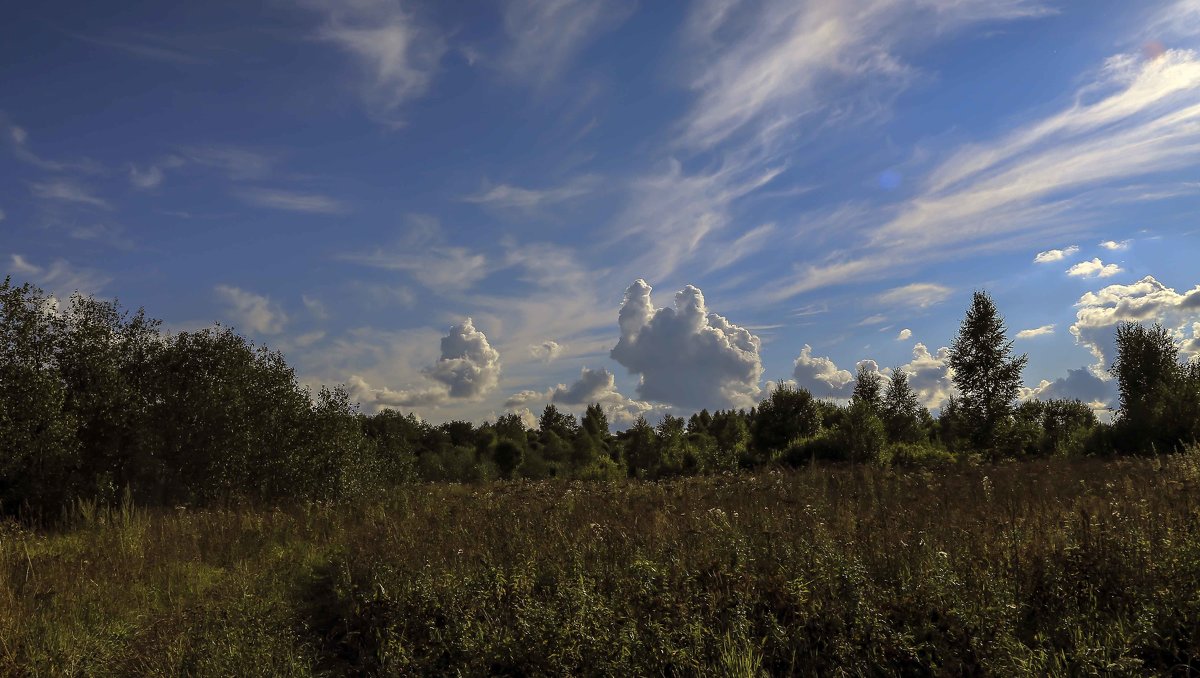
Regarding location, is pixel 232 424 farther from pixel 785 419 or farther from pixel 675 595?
pixel 785 419

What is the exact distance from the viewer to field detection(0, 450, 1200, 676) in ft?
17.9

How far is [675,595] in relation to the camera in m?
6.27

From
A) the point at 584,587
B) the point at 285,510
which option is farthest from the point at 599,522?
the point at 285,510

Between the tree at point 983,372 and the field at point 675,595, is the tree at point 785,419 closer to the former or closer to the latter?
the tree at point 983,372

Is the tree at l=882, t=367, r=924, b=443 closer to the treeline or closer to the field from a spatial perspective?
the treeline

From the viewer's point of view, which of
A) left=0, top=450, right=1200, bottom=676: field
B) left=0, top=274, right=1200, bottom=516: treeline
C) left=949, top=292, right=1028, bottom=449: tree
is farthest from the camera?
left=949, top=292, right=1028, bottom=449: tree

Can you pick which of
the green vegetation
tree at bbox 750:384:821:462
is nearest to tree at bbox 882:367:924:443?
tree at bbox 750:384:821:462

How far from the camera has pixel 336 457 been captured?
22.8m

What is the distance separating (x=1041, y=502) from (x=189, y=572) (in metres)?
11.5

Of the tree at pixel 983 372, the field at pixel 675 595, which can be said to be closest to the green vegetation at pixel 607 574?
the field at pixel 675 595

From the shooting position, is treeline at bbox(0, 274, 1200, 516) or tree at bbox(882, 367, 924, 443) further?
tree at bbox(882, 367, 924, 443)

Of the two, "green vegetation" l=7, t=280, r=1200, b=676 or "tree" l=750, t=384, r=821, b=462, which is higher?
"tree" l=750, t=384, r=821, b=462

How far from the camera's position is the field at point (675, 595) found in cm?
546

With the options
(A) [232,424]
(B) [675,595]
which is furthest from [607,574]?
(A) [232,424]
